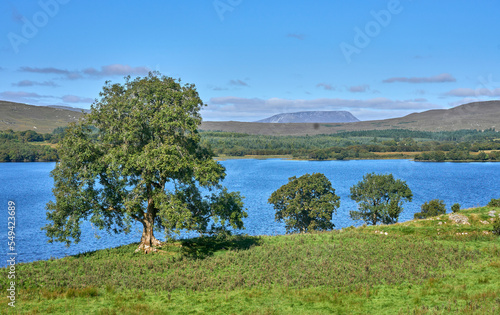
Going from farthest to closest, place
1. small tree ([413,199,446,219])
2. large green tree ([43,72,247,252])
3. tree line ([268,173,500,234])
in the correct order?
small tree ([413,199,446,219])
tree line ([268,173,500,234])
large green tree ([43,72,247,252])

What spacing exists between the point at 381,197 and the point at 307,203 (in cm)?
1463

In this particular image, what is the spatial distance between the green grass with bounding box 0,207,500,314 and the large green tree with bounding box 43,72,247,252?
3.00 metres

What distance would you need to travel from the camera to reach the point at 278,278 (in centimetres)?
2511

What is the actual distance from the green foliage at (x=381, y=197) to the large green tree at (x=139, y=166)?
4149 cm

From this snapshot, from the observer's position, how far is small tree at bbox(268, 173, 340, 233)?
64.0 metres

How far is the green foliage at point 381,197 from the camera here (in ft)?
224

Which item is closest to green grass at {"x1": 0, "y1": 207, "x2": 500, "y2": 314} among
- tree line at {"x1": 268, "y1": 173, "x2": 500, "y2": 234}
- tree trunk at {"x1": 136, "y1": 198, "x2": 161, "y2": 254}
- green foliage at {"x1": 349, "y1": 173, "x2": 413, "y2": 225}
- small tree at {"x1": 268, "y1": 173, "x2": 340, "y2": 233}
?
tree trunk at {"x1": 136, "y1": 198, "x2": 161, "y2": 254}

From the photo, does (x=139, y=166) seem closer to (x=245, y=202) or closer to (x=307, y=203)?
(x=307, y=203)

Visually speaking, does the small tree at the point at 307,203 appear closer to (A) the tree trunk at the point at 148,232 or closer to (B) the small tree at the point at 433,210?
(B) the small tree at the point at 433,210

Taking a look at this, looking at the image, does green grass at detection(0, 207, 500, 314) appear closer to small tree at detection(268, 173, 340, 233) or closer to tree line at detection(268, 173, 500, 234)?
small tree at detection(268, 173, 340, 233)

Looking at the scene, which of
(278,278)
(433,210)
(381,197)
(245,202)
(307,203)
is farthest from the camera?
(245,202)

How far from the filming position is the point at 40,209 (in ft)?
296

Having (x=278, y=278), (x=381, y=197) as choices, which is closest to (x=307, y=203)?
(x=381, y=197)

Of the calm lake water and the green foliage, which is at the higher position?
the green foliage
